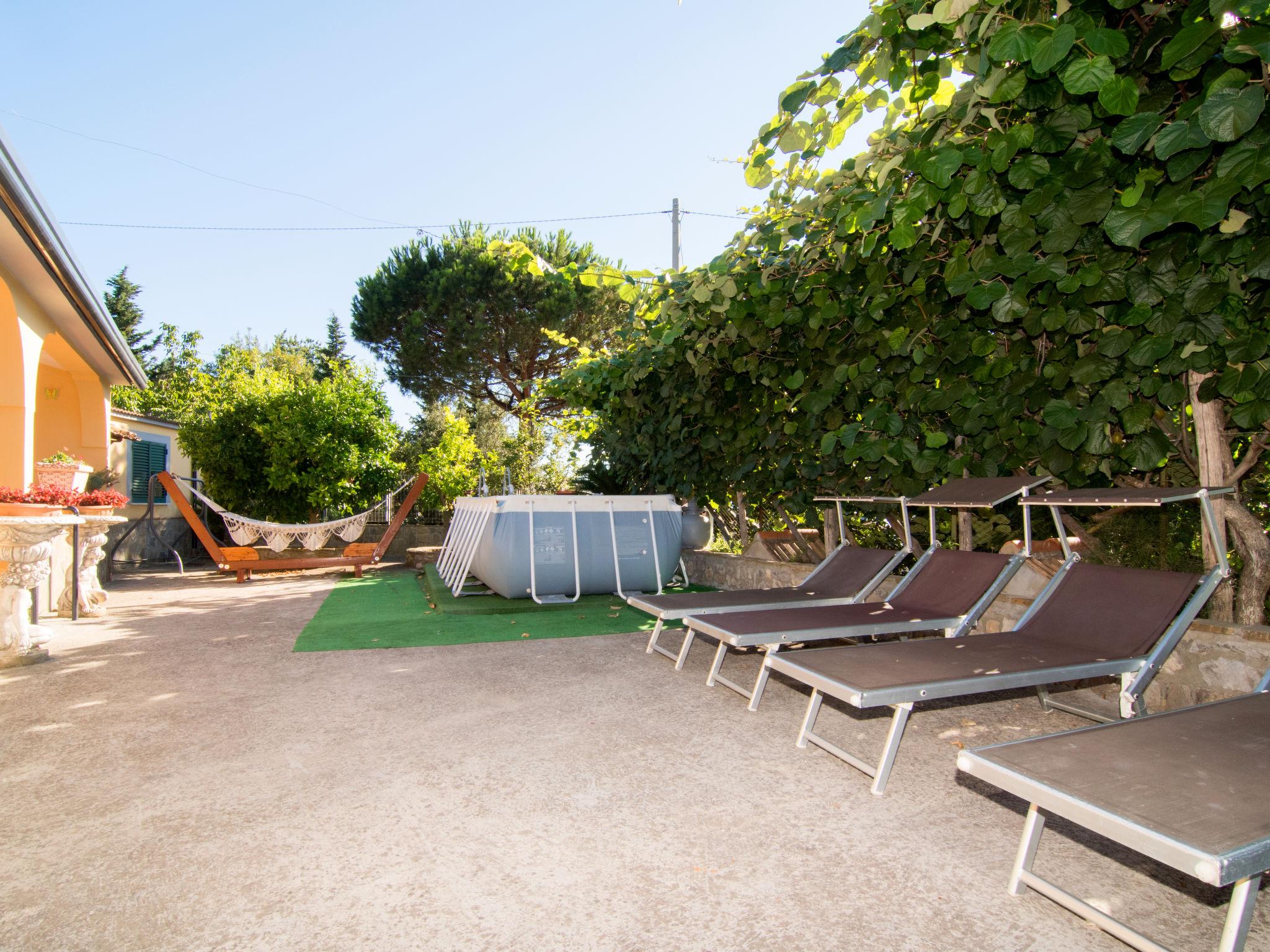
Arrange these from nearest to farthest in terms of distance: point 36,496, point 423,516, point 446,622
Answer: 1. point 36,496
2. point 446,622
3. point 423,516

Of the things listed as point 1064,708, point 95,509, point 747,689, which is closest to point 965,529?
point 1064,708

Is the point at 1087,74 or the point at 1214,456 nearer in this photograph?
the point at 1087,74

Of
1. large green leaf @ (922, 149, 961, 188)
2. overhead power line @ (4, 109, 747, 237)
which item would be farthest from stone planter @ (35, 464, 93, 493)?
overhead power line @ (4, 109, 747, 237)

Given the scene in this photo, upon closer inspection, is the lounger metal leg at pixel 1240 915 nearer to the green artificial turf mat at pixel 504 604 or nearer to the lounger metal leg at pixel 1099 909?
the lounger metal leg at pixel 1099 909

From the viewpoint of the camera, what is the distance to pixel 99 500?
225 inches

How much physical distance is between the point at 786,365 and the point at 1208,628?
2.75 metres

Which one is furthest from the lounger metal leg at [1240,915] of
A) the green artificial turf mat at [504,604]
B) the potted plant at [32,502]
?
the potted plant at [32,502]

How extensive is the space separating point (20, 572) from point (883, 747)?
15.7 ft

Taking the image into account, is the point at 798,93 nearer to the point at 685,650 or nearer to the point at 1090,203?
the point at 1090,203

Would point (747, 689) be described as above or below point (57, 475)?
below

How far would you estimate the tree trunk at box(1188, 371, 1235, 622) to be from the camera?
3.03 m

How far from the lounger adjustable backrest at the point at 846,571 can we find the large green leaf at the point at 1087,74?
276cm

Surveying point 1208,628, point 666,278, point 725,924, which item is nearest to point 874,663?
point 725,924

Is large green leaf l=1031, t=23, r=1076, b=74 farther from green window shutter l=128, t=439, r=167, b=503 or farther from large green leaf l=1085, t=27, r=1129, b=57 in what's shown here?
green window shutter l=128, t=439, r=167, b=503
